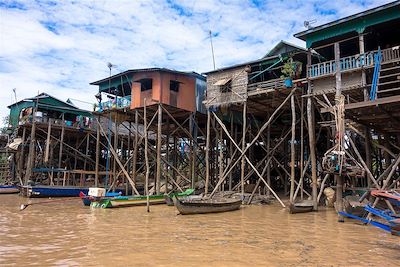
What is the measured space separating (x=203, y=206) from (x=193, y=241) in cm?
553

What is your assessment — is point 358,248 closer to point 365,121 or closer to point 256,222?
point 256,222

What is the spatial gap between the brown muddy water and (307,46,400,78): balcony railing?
19.5 feet

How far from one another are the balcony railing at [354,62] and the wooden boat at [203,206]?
6698mm

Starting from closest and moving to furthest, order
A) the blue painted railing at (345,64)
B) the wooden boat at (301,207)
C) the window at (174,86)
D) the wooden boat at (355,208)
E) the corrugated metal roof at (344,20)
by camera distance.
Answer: the wooden boat at (355,208), the corrugated metal roof at (344,20), the blue painted railing at (345,64), the wooden boat at (301,207), the window at (174,86)

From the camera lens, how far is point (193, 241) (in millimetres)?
8617

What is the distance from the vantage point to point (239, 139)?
24.8 metres

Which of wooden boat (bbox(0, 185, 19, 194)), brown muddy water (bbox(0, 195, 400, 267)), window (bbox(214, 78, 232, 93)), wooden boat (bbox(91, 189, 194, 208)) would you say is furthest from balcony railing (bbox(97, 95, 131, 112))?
wooden boat (bbox(0, 185, 19, 194))

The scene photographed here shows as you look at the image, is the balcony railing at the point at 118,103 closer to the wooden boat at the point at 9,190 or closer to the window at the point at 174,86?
the window at the point at 174,86

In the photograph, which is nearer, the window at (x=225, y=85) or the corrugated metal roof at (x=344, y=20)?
the corrugated metal roof at (x=344, y=20)

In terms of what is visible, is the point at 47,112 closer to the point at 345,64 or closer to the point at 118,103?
the point at 118,103

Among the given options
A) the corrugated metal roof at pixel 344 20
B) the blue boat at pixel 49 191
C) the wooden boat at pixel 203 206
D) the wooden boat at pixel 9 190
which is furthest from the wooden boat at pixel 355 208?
the wooden boat at pixel 9 190

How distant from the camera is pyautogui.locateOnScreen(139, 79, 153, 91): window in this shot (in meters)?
21.3

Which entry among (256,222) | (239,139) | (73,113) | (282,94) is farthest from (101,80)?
(256,222)

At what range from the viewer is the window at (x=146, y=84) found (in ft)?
69.9
